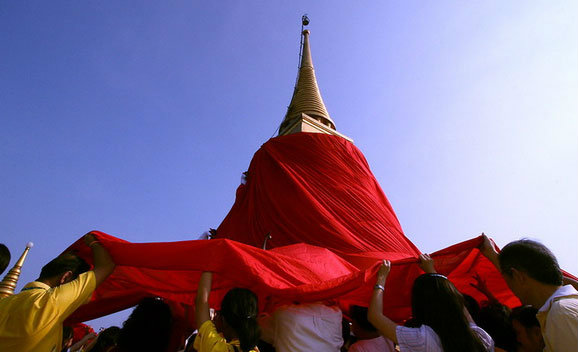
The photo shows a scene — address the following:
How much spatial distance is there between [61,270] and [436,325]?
6.30ft

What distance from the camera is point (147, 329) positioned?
181 cm

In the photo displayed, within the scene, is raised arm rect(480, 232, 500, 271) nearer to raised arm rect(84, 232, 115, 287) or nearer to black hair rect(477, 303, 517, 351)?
black hair rect(477, 303, 517, 351)

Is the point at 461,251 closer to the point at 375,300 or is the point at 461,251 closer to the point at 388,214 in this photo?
the point at 375,300

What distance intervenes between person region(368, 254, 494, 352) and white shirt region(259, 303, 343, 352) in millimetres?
437

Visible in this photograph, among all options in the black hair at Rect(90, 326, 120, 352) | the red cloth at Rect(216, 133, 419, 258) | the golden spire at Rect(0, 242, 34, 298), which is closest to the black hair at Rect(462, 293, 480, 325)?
the red cloth at Rect(216, 133, 419, 258)

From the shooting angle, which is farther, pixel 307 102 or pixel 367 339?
pixel 307 102

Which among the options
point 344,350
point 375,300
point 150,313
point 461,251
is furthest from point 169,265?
point 461,251

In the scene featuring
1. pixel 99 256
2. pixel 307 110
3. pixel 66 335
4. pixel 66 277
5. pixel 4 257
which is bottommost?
pixel 66 335

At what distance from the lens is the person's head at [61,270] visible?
186 cm

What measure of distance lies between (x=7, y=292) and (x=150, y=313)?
157 cm

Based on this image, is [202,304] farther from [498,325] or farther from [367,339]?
[498,325]

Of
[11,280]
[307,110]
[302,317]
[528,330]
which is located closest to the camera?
[528,330]

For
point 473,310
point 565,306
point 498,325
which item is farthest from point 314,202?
point 565,306

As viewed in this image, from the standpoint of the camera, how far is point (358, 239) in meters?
5.19
